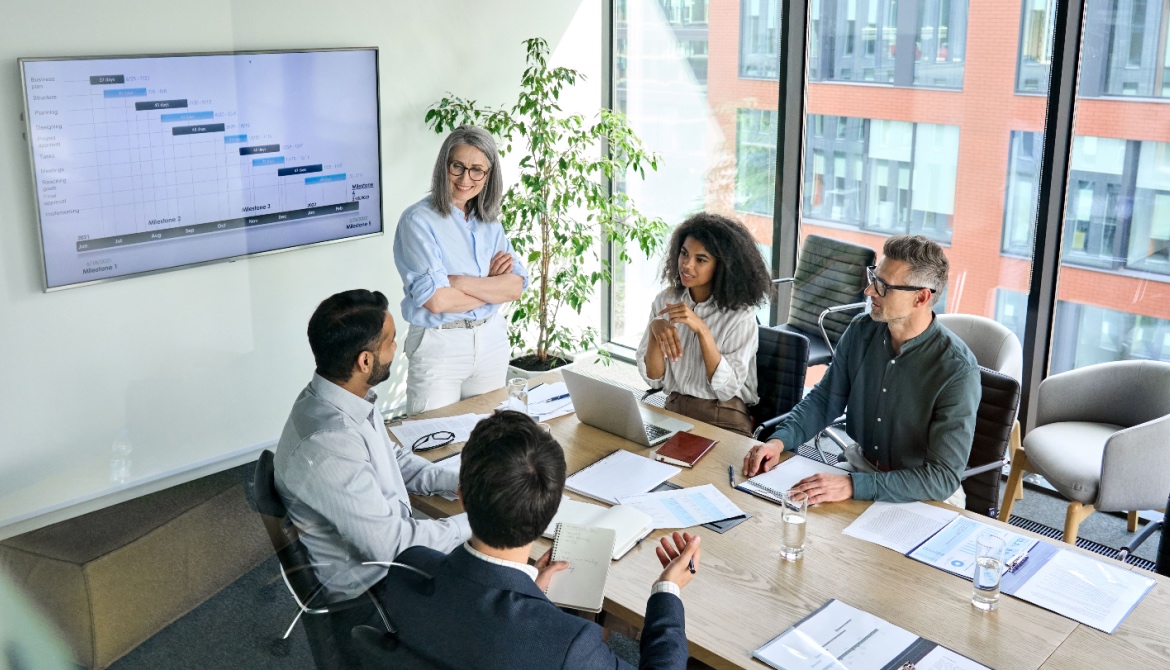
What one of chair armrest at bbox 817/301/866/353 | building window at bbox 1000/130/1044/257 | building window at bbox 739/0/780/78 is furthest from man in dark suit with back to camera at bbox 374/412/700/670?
building window at bbox 739/0/780/78

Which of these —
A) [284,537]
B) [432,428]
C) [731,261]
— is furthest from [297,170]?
[731,261]

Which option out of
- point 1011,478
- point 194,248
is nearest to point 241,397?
point 194,248

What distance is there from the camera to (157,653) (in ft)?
8.45

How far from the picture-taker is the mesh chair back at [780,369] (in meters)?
3.50

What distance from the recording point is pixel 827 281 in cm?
491

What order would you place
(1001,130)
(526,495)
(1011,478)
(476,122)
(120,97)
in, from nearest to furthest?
(526,495) → (120,97) → (1011,478) → (1001,130) → (476,122)

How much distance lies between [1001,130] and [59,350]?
12.6 ft

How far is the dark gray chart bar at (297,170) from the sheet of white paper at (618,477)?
4.85 feet

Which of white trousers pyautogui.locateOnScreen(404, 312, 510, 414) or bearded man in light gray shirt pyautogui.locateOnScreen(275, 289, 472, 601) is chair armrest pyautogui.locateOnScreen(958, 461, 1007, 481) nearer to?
bearded man in light gray shirt pyautogui.locateOnScreen(275, 289, 472, 601)

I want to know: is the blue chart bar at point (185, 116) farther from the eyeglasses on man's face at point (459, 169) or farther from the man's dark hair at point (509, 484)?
the man's dark hair at point (509, 484)

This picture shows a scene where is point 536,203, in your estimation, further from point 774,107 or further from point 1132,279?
point 1132,279

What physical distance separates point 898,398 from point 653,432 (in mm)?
748

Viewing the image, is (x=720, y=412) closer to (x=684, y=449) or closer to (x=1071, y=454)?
(x=684, y=449)

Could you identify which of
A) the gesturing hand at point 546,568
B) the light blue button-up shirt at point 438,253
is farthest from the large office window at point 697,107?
the gesturing hand at point 546,568
